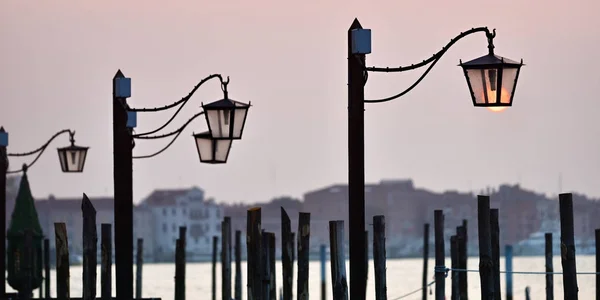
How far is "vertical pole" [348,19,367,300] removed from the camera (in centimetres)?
1222

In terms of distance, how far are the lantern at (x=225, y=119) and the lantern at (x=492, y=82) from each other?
3.32 m

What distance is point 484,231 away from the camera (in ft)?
52.1

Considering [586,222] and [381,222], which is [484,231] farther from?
[586,222]

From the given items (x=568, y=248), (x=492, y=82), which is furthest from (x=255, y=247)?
(x=492, y=82)

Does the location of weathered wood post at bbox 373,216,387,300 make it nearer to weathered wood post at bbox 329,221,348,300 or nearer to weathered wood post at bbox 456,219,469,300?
weathered wood post at bbox 456,219,469,300

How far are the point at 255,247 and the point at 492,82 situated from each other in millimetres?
6646

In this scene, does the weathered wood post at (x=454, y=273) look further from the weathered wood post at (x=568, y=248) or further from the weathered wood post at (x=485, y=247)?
the weathered wood post at (x=568, y=248)

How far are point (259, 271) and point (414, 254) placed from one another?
115 metres

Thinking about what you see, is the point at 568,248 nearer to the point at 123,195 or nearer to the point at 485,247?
the point at 485,247

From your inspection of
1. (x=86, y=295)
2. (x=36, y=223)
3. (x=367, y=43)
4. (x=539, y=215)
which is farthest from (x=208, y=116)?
(x=539, y=215)

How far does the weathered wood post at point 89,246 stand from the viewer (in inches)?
650

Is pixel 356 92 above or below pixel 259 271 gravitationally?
above

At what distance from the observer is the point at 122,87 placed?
15.4 meters

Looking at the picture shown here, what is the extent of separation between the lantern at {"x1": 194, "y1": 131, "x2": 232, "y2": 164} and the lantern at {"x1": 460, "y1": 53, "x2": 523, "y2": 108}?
4957mm
